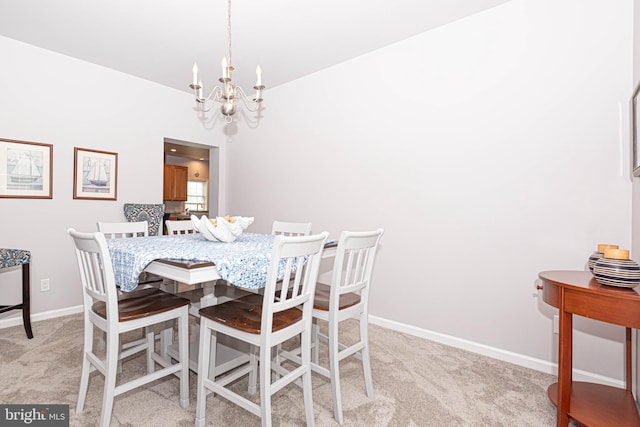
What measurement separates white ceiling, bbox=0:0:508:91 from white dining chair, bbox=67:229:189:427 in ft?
6.38

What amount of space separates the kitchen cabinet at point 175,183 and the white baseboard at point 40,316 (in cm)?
419

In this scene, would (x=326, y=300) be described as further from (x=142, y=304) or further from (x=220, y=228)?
(x=142, y=304)

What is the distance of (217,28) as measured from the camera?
279 centimetres

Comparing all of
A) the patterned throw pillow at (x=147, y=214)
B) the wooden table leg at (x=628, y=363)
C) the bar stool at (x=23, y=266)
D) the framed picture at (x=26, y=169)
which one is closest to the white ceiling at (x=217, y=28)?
the framed picture at (x=26, y=169)

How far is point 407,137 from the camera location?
2941 mm

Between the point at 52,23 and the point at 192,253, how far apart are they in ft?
8.37

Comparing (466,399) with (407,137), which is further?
(407,137)

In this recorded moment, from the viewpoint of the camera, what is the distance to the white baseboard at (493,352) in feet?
6.83

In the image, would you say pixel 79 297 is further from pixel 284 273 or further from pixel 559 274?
pixel 559 274

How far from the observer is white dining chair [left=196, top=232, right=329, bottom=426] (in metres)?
1.42

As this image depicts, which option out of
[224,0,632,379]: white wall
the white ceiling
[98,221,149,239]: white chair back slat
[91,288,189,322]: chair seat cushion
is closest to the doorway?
the white ceiling

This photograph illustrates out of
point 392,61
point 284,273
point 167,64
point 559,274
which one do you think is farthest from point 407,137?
point 167,64

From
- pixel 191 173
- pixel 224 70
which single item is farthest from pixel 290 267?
pixel 191 173

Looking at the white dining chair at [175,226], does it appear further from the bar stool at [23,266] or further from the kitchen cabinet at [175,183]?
the kitchen cabinet at [175,183]
